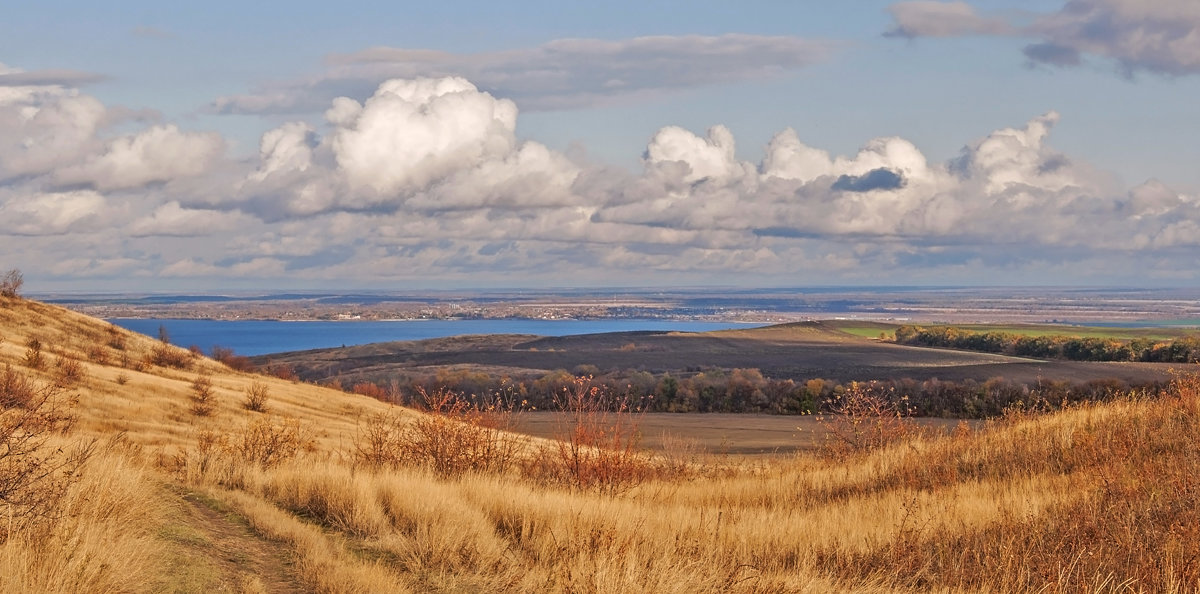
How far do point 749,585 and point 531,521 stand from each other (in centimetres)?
295

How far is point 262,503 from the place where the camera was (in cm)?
1193

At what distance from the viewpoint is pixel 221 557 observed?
9047 millimetres

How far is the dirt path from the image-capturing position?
7.99 meters

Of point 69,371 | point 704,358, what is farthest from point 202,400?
point 704,358

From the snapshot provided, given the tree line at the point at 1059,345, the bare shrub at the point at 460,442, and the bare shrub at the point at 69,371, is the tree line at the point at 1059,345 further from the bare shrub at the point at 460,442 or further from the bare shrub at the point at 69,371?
the bare shrub at the point at 460,442

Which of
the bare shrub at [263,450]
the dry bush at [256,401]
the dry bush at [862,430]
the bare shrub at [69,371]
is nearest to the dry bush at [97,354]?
the bare shrub at [69,371]

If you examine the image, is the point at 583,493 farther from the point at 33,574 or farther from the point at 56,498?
the point at 33,574

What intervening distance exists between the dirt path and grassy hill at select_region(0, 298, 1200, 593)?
36mm

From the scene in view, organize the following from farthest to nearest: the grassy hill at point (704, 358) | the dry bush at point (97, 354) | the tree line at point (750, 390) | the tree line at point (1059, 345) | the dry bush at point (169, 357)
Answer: the tree line at point (1059, 345), the grassy hill at point (704, 358), the tree line at point (750, 390), the dry bush at point (169, 357), the dry bush at point (97, 354)

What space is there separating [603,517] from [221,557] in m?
3.48

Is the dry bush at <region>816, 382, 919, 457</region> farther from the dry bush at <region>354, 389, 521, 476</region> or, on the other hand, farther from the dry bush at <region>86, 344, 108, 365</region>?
the dry bush at <region>86, 344, 108, 365</region>

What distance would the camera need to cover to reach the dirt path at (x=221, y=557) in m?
7.99

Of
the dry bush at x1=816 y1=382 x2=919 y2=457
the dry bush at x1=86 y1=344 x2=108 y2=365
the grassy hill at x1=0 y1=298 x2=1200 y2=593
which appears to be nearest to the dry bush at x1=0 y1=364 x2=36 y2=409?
the grassy hill at x1=0 y1=298 x2=1200 y2=593

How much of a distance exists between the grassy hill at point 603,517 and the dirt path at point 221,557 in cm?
4
